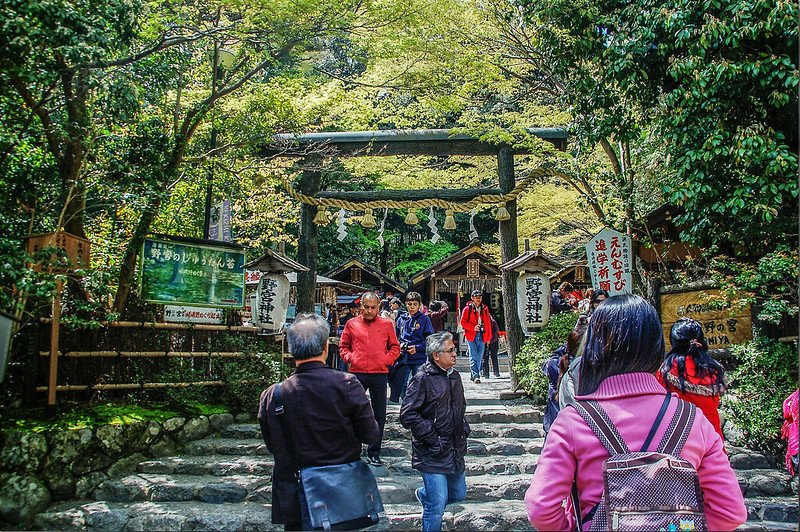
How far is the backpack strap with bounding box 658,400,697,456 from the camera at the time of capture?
2.15 meters

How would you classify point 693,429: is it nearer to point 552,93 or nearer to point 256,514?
point 256,514

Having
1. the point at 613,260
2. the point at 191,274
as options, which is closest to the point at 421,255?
the point at 613,260

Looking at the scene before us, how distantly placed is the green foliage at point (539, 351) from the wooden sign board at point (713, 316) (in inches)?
66.5

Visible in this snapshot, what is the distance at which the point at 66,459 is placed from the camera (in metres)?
7.86

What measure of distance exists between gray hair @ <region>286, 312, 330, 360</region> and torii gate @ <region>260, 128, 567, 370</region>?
8.66 m

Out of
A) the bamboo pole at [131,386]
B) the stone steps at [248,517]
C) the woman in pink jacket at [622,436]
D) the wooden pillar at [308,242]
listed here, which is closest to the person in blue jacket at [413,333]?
the bamboo pole at [131,386]

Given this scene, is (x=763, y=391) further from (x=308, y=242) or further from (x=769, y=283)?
(x=308, y=242)

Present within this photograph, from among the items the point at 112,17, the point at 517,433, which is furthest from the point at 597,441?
the point at 517,433

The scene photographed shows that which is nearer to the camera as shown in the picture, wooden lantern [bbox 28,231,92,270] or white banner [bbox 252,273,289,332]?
wooden lantern [bbox 28,231,92,270]

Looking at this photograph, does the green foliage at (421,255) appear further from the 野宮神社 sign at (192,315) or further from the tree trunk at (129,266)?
the tree trunk at (129,266)

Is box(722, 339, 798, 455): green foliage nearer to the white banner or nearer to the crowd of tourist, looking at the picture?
the crowd of tourist

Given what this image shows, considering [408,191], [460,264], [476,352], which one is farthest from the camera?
[460,264]

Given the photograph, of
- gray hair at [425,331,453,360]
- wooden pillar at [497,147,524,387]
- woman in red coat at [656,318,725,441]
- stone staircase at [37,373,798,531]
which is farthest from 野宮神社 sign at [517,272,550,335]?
gray hair at [425,331,453,360]

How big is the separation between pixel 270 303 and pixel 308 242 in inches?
103
